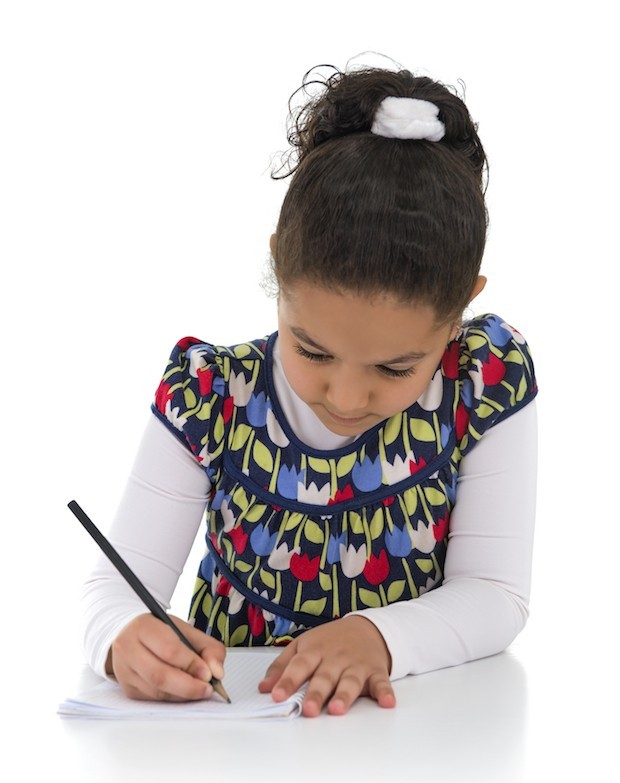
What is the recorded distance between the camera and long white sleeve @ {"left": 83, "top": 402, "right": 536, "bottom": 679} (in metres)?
1.20

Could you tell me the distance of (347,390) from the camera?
3.52ft

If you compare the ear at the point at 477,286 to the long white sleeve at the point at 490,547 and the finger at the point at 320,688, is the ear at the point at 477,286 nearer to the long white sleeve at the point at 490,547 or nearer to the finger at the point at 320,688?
the long white sleeve at the point at 490,547

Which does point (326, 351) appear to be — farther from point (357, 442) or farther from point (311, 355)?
point (357, 442)

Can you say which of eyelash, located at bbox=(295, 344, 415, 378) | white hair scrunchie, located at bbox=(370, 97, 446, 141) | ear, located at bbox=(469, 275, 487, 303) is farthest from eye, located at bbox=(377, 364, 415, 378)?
white hair scrunchie, located at bbox=(370, 97, 446, 141)

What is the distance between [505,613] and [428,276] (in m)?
0.34

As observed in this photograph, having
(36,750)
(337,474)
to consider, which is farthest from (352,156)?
(36,750)

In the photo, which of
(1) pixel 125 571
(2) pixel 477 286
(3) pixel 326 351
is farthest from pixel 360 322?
(1) pixel 125 571

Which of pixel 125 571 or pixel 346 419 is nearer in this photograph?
pixel 125 571

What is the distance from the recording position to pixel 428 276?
1085mm

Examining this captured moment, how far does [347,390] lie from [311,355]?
5cm

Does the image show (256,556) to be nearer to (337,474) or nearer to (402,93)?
(337,474)

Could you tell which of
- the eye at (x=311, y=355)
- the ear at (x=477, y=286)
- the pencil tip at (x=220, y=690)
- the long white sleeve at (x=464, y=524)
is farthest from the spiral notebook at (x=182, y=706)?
the ear at (x=477, y=286)

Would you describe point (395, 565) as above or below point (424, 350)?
below

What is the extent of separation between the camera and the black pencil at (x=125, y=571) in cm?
100
